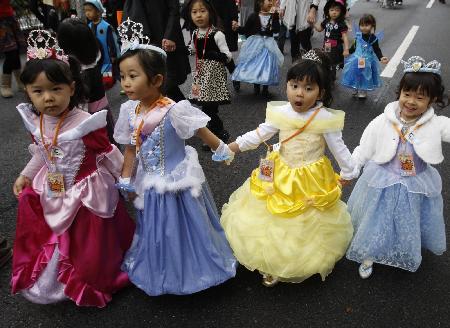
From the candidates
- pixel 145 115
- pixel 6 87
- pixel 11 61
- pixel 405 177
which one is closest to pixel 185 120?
pixel 145 115

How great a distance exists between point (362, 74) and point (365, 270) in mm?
3825

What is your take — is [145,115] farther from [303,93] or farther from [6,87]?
[6,87]

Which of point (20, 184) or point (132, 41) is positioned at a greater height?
point (132, 41)

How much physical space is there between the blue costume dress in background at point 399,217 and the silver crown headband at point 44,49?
2.03 metres

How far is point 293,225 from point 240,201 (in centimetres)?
43

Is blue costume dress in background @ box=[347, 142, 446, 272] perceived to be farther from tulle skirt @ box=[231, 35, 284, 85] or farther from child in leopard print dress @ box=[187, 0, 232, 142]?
tulle skirt @ box=[231, 35, 284, 85]

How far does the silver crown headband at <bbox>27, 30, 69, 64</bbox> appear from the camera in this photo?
234 centimetres

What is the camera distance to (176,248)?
2465mm

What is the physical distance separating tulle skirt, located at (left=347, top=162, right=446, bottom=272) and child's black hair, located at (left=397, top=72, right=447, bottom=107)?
0.47 meters

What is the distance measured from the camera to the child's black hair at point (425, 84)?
2492mm

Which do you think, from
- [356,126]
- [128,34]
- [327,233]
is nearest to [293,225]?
[327,233]

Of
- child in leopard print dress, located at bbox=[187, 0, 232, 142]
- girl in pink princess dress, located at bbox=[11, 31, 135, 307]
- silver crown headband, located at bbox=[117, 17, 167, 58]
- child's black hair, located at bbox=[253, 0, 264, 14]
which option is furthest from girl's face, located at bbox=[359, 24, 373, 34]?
girl in pink princess dress, located at bbox=[11, 31, 135, 307]

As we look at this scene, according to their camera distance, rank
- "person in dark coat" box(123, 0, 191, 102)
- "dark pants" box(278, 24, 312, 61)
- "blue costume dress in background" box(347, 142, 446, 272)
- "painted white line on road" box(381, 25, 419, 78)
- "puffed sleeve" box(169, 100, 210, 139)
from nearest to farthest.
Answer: "puffed sleeve" box(169, 100, 210, 139)
"blue costume dress in background" box(347, 142, 446, 272)
"person in dark coat" box(123, 0, 191, 102)
"dark pants" box(278, 24, 312, 61)
"painted white line on road" box(381, 25, 419, 78)

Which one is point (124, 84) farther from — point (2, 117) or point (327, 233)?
point (2, 117)
